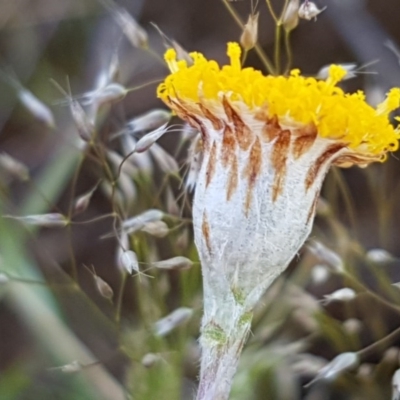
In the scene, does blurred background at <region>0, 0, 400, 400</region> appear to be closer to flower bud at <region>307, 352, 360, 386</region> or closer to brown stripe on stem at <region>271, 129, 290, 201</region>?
flower bud at <region>307, 352, 360, 386</region>

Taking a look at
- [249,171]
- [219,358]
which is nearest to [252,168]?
[249,171]

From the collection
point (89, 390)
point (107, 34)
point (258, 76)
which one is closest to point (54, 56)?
point (107, 34)

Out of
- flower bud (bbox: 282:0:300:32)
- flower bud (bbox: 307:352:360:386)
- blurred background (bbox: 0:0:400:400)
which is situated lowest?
flower bud (bbox: 307:352:360:386)

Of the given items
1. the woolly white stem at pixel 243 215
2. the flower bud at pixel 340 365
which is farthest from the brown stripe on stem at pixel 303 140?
the flower bud at pixel 340 365

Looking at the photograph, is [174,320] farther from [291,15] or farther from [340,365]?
[291,15]

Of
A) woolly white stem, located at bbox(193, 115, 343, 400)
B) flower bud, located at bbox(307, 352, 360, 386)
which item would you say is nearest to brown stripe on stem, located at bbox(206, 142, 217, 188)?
woolly white stem, located at bbox(193, 115, 343, 400)

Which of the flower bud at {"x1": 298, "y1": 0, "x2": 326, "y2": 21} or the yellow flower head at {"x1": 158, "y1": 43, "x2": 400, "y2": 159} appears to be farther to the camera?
the flower bud at {"x1": 298, "y1": 0, "x2": 326, "y2": 21}
